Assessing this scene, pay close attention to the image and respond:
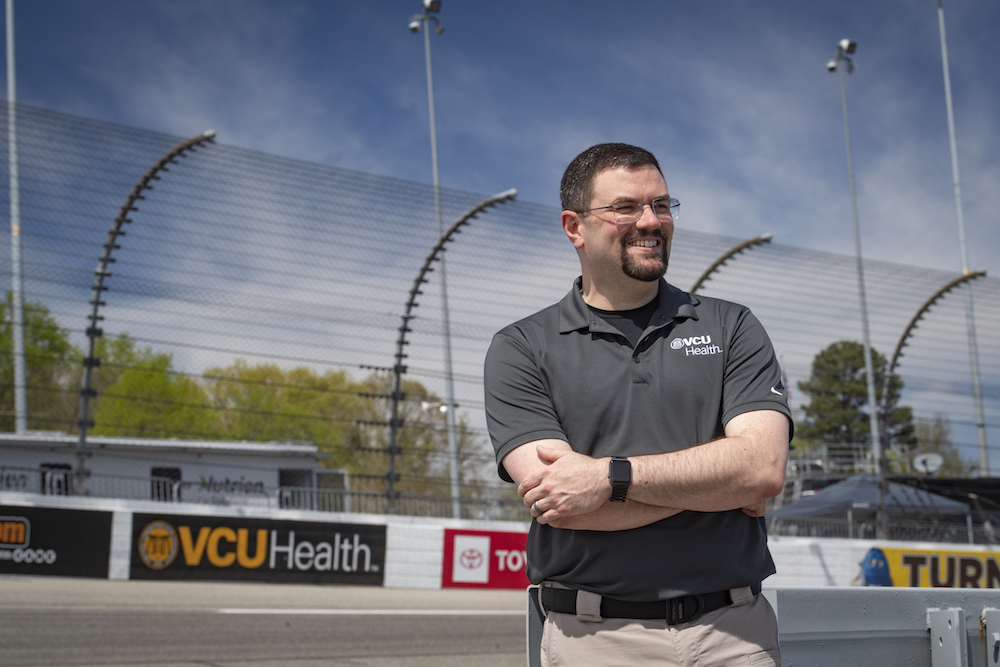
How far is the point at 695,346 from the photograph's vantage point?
2100mm

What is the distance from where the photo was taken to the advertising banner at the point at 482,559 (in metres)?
11.4

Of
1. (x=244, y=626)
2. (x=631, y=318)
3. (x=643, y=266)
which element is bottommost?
(x=244, y=626)

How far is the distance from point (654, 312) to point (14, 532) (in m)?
10.1

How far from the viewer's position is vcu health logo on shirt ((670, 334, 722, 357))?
2.09 metres

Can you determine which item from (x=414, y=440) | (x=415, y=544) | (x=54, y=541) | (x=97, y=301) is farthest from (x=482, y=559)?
(x=97, y=301)

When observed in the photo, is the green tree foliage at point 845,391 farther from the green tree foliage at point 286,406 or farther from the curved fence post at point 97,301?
the curved fence post at point 97,301

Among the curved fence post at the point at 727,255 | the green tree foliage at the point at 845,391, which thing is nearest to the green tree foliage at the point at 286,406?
the curved fence post at the point at 727,255

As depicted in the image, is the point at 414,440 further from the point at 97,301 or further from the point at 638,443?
the point at 638,443

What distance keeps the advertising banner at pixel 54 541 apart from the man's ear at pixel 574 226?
955 cm

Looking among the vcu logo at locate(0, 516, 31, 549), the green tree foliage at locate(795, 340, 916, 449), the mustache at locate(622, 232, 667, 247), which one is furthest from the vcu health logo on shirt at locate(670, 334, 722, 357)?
the green tree foliage at locate(795, 340, 916, 449)

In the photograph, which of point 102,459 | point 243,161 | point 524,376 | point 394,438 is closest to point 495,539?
point 394,438

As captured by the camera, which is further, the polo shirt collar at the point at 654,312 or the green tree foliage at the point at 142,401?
the green tree foliage at the point at 142,401

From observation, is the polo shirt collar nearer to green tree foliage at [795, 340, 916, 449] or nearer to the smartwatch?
the smartwatch

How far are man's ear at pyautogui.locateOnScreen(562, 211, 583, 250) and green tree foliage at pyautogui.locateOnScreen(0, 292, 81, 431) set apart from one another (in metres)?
7.86
